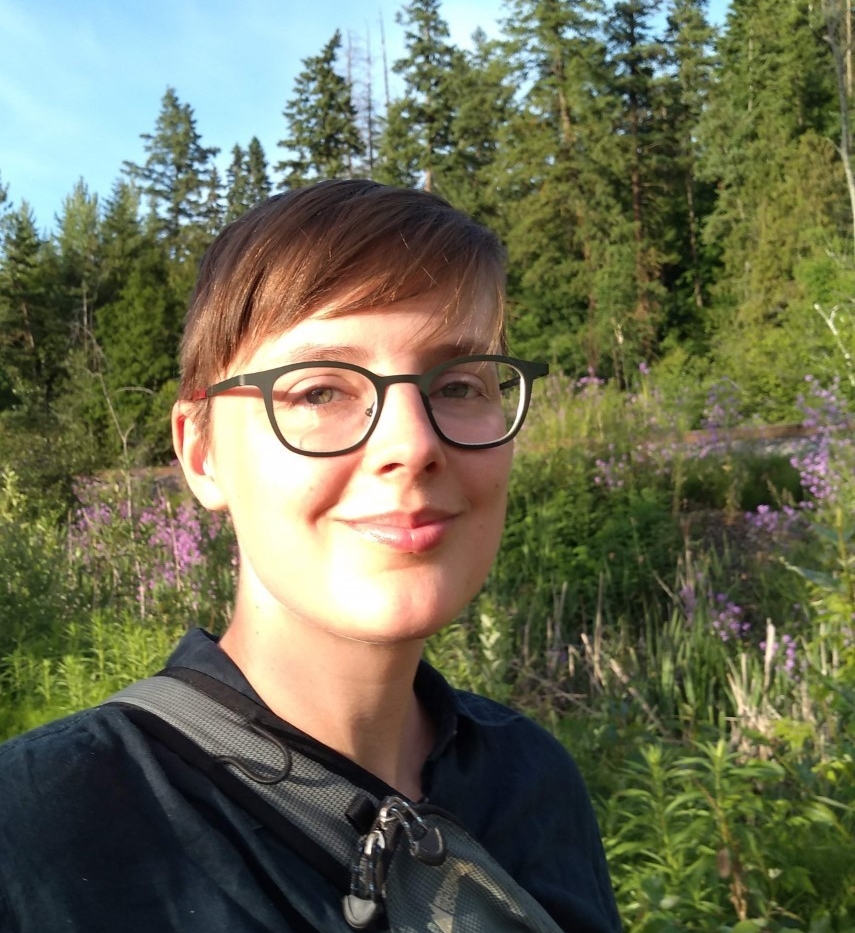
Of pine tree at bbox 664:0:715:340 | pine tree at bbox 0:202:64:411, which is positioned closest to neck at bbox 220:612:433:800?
pine tree at bbox 0:202:64:411

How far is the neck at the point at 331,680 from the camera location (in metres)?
1.18

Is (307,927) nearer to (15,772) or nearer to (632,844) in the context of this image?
(15,772)

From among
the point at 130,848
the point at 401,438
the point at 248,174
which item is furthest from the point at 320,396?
the point at 248,174

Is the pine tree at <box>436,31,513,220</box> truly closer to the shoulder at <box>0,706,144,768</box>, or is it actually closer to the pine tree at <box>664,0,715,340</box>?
the pine tree at <box>664,0,715,340</box>

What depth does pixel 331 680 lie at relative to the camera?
119 centimetres

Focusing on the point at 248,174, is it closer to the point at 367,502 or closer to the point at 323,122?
the point at 323,122

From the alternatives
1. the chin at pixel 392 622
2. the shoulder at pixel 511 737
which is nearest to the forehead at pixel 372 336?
the chin at pixel 392 622

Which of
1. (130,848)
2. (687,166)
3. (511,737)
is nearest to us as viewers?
(130,848)

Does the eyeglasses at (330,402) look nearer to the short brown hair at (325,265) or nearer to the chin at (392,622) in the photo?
the short brown hair at (325,265)

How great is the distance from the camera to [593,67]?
2991 centimetres

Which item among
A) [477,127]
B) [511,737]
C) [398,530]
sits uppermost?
[477,127]

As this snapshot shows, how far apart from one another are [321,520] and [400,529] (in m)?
0.10

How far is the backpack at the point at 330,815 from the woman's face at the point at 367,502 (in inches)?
6.2

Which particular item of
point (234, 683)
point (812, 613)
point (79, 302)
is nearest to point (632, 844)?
point (234, 683)
